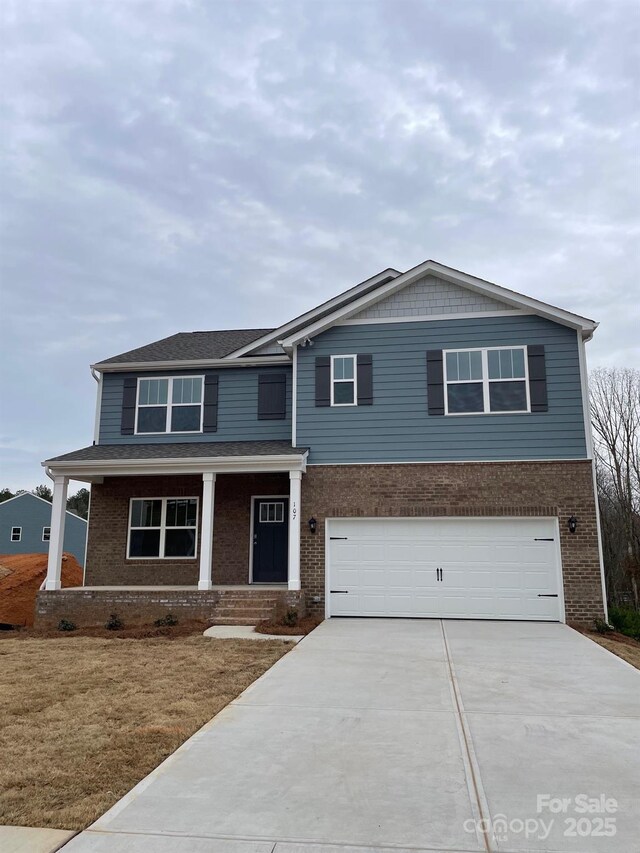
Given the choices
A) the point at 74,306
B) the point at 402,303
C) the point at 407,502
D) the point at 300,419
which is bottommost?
the point at 407,502

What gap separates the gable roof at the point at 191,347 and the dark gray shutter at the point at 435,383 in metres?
4.77

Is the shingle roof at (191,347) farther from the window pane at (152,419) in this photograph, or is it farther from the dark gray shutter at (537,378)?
the dark gray shutter at (537,378)

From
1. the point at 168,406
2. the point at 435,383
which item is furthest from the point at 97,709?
the point at 168,406

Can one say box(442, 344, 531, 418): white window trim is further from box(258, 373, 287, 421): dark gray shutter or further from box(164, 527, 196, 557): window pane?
box(164, 527, 196, 557): window pane

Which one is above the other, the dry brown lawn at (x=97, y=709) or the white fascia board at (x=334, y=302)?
the white fascia board at (x=334, y=302)

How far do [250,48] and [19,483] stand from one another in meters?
55.0

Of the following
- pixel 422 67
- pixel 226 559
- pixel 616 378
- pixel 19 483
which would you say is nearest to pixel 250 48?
pixel 422 67

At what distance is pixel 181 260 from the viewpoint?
71.3 ft

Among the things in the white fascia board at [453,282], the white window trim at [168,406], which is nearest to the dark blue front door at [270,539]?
the white window trim at [168,406]

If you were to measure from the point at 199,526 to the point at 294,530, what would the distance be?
10.2 ft

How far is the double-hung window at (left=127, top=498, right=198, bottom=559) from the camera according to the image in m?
14.8

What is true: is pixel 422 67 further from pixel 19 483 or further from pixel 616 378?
pixel 19 483

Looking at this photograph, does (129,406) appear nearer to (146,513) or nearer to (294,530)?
(146,513)

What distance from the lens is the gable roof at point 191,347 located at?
15.5 meters
